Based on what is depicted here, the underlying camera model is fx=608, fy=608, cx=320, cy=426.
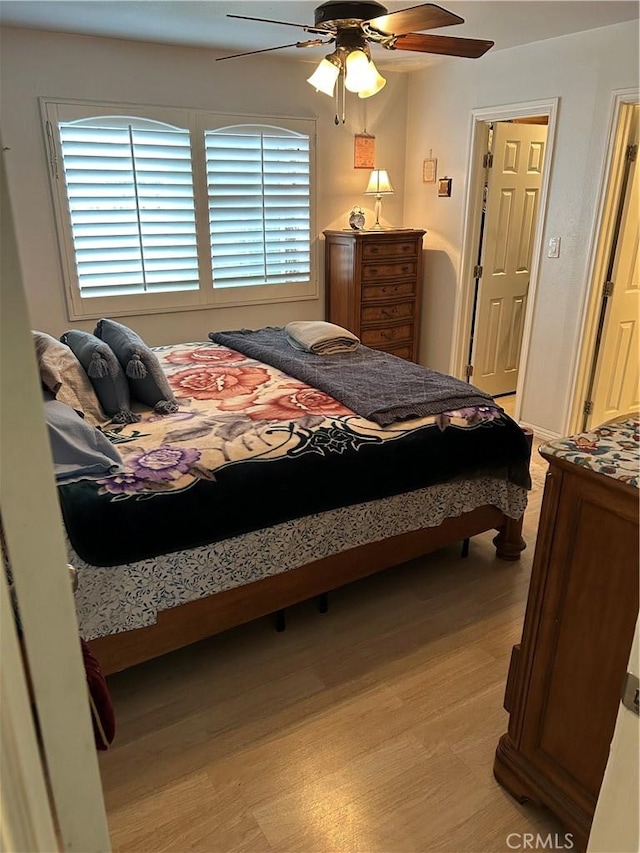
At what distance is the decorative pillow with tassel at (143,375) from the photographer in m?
2.51

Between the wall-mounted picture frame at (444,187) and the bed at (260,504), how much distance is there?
2685 mm

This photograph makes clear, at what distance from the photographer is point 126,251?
4074mm

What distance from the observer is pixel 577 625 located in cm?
145

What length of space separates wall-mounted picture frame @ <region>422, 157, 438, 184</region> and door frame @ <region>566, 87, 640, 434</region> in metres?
1.53

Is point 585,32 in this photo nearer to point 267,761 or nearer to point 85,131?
point 85,131

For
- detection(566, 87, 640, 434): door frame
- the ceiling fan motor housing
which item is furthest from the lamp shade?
the ceiling fan motor housing

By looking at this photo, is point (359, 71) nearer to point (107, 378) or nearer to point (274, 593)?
point (107, 378)

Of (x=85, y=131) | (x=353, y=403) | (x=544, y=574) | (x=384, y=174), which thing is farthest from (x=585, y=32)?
(x=544, y=574)

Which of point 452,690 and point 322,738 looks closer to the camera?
point 322,738

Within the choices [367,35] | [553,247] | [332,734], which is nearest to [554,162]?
[553,247]

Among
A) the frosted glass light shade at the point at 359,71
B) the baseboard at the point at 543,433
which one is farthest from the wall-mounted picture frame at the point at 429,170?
the frosted glass light shade at the point at 359,71

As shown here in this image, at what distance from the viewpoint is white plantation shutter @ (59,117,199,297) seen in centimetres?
381

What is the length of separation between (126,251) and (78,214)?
1.19 ft

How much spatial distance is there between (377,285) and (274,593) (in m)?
3.09
